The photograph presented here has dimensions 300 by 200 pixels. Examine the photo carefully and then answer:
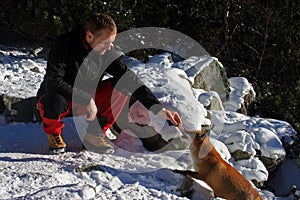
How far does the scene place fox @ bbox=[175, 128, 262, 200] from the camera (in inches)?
131

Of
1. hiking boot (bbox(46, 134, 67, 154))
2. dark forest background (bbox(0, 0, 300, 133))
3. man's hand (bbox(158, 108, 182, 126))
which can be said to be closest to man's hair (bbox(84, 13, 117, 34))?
man's hand (bbox(158, 108, 182, 126))

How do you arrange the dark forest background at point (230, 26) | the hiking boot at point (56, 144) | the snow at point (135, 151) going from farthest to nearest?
the dark forest background at point (230, 26) < the hiking boot at point (56, 144) < the snow at point (135, 151)

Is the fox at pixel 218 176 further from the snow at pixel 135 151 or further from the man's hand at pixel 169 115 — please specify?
the man's hand at pixel 169 115

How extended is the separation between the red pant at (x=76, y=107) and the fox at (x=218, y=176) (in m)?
0.72

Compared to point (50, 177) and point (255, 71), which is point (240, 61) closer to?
point (255, 71)

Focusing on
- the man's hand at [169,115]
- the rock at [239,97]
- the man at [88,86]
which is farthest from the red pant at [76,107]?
the rock at [239,97]

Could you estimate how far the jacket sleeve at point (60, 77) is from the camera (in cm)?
324

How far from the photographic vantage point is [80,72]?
3.56 meters

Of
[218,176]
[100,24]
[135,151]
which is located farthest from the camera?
[135,151]

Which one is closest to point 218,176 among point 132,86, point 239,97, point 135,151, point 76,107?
point 135,151

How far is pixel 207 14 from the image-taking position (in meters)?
7.59

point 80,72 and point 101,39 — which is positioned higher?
point 101,39

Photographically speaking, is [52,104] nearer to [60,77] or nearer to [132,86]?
[60,77]

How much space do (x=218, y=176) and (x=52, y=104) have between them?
4.37ft
